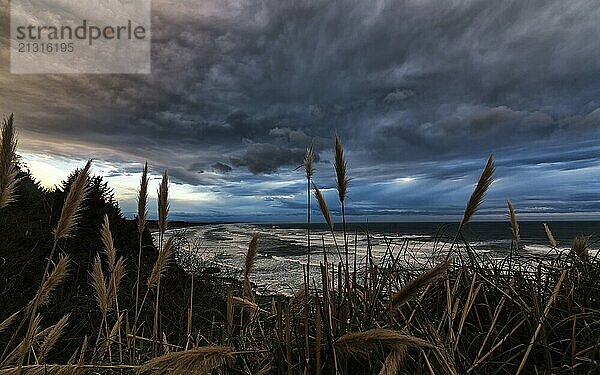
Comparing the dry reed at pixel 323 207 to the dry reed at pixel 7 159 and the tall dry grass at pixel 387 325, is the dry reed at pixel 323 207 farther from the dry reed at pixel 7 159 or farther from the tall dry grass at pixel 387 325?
the dry reed at pixel 7 159

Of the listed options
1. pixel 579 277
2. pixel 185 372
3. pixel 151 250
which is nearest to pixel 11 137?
pixel 185 372

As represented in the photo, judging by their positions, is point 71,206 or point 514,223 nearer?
point 71,206

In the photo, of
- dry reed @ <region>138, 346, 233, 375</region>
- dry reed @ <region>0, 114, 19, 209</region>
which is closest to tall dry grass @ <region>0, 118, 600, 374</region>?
dry reed @ <region>138, 346, 233, 375</region>

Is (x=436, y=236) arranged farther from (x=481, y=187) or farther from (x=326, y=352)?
(x=326, y=352)

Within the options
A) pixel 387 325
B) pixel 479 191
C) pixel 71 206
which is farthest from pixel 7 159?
pixel 479 191

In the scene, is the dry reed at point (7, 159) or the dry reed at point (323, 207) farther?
the dry reed at point (323, 207)

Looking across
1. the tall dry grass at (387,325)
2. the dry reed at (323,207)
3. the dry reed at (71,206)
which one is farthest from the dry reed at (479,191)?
the dry reed at (71,206)

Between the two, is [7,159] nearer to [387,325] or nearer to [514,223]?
[387,325]

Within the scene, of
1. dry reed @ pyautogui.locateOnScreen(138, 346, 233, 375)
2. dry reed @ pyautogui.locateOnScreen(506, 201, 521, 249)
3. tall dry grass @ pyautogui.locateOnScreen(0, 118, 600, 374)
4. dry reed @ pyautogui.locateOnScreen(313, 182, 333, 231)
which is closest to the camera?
dry reed @ pyautogui.locateOnScreen(138, 346, 233, 375)

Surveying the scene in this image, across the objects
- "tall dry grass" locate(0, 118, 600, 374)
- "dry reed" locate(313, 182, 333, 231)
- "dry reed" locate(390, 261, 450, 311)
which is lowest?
"tall dry grass" locate(0, 118, 600, 374)

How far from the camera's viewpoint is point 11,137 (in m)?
1.58

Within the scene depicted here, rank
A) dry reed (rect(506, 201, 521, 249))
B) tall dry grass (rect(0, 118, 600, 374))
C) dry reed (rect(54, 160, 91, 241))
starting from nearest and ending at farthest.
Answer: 1. tall dry grass (rect(0, 118, 600, 374))
2. dry reed (rect(54, 160, 91, 241))
3. dry reed (rect(506, 201, 521, 249))

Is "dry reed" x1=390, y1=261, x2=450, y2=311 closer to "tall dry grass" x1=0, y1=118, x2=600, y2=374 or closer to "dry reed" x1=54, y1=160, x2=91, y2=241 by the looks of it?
"tall dry grass" x1=0, y1=118, x2=600, y2=374

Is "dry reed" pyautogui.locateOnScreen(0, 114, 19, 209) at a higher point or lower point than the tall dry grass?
higher
